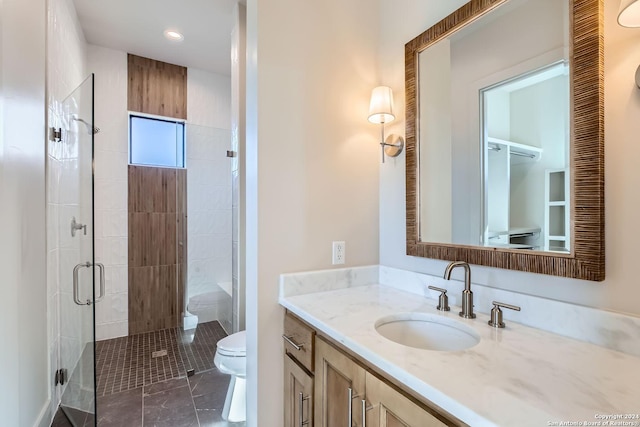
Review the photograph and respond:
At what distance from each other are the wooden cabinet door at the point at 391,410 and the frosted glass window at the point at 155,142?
310cm

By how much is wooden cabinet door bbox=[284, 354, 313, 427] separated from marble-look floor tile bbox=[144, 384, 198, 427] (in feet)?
2.67

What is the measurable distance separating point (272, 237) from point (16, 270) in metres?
1.23

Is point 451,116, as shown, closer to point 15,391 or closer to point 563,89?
point 563,89

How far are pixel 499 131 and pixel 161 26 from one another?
2.79 meters

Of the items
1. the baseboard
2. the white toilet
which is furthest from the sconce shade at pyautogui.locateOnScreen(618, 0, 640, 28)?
the baseboard

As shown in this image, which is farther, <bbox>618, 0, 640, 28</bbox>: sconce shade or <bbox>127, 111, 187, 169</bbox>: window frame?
<bbox>127, 111, 187, 169</bbox>: window frame

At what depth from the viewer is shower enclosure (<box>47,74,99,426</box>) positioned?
→ 1.85 meters

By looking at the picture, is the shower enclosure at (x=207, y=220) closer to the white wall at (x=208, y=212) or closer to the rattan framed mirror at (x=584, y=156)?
the white wall at (x=208, y=212)

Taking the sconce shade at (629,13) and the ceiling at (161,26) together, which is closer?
the sconce shade at (629,13)

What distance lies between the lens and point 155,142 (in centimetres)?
319

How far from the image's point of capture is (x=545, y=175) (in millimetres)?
Result: 1024

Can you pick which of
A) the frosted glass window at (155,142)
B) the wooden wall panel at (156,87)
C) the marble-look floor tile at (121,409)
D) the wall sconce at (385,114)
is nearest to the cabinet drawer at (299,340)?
the wall sconce at (385,114)

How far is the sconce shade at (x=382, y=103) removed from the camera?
4.83ft

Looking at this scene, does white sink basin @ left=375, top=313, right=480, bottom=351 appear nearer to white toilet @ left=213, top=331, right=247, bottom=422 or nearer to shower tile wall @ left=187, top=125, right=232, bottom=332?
white toilet @ left=213, top=331, right=247, bottom=422
